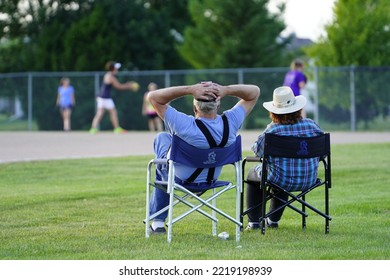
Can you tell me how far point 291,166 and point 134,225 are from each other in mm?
1706

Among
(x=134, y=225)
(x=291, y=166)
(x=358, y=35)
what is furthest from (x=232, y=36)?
(x=291, y=166)

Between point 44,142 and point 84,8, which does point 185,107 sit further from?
point 84,8

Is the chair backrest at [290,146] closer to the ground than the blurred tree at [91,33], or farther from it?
closer to the ground

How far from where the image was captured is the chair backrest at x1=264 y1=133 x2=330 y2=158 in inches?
364

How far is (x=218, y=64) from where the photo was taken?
43.0 metres

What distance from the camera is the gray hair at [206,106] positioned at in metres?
8.95

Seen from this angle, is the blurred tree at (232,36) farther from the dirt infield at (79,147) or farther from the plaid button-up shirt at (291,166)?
the plaid button-up shirt at (291,166)

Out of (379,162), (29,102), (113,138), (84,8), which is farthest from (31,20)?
(379,162)

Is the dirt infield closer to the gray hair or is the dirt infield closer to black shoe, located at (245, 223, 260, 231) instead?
black shoe, located at (245, 223, 260, 231)

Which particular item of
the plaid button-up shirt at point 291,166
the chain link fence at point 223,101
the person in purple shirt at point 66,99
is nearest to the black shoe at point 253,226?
the plaid button-up shirt at point 291,166

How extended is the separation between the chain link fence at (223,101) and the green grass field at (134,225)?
1554cm

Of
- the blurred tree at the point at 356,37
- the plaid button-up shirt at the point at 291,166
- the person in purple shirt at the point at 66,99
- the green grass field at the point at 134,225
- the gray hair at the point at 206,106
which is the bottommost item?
the green grass field at the point at 134,225
